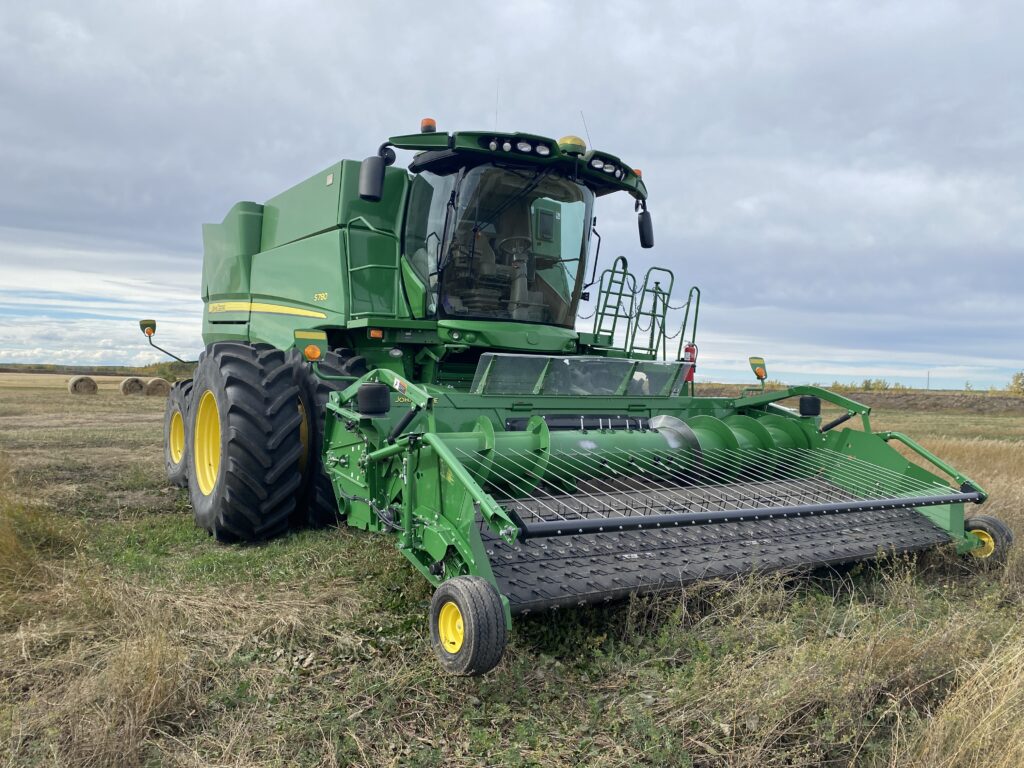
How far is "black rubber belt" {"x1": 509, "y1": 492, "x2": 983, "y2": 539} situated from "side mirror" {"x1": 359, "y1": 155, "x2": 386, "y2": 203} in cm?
270

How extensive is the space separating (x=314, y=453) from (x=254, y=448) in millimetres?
412

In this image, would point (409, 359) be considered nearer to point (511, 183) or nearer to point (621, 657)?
point (511, 183)

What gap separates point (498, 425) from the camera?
4.23m

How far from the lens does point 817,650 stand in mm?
2660

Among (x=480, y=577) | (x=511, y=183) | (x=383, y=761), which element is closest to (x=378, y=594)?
(x=480, y=577)

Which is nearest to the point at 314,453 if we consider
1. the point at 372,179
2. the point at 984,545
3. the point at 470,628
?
the point at 372,179

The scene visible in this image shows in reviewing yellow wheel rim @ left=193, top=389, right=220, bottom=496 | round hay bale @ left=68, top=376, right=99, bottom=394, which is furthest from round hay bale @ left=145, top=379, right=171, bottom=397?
yellow wheel rim @ left=193, top=389, right=220, bottom=496

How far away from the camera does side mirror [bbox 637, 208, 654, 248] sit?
247 inches

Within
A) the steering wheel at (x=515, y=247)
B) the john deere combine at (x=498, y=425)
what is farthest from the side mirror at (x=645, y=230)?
the steering wheel at (x=515, y=247)

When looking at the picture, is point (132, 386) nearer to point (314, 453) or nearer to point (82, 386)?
point (82, 386)

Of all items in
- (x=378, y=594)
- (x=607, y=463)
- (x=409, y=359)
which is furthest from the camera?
(x=409, y=359)

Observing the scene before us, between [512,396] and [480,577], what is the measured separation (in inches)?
70.5

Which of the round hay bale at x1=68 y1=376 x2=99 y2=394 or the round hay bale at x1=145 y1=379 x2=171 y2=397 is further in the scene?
the round hay bale at x1=145 y1=379 x2=171 y2=397

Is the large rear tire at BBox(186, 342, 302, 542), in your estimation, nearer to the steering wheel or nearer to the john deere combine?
the john deere combine
